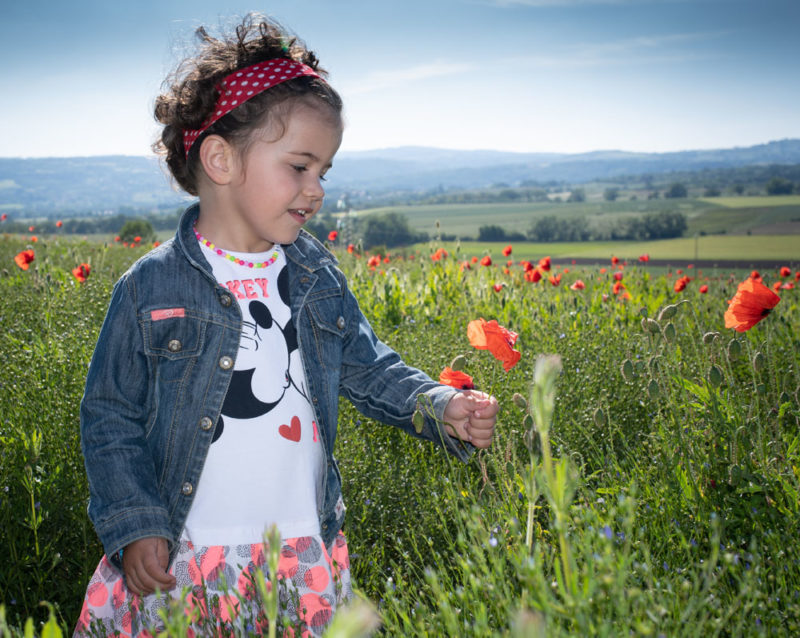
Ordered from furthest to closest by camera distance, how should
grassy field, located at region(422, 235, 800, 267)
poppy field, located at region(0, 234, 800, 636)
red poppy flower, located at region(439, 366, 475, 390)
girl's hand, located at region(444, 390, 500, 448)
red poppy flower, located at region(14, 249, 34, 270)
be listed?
grassy field, located at region(422, 235, 800, 267) → red poppy flower, located at region(14, 249, 34, 270) → red poppy flower, located at region(439, 366, 475, 390) → girl's hand, located at region(444, 390, 500, 448) → poppy field, located at region(0, 234, 800, 636)

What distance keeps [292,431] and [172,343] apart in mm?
378

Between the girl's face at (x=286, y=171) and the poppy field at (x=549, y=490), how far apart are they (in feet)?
1.98

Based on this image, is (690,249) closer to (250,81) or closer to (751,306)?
(751,306)

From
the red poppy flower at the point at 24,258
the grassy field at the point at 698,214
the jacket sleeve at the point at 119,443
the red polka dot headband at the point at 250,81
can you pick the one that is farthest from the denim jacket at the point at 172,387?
the grassy field at the point at 698,214

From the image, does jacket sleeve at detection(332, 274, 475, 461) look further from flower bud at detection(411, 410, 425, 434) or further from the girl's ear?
the girl's ear

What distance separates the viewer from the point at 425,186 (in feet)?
378

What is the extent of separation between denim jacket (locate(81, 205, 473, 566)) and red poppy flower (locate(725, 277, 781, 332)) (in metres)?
1.13

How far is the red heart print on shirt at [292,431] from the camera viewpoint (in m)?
1.74

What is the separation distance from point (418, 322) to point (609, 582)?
3.88 metres

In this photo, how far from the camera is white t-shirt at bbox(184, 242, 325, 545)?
65.9 inches

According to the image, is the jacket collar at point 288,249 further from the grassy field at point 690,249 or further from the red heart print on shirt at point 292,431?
the grassy field at point 690,249

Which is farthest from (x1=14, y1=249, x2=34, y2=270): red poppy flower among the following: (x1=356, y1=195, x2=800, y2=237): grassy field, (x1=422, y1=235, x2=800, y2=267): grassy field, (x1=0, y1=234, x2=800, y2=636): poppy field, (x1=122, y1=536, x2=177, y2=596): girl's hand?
(x1=422, y1=235, x2=800, y2=267): grassy field

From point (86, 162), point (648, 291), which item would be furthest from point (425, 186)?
point (648, 291)

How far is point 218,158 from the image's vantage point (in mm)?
1844
